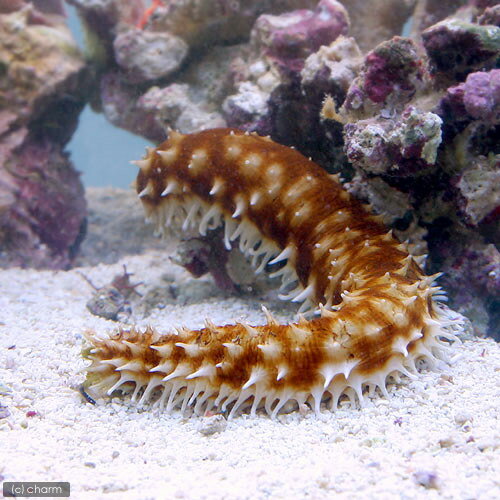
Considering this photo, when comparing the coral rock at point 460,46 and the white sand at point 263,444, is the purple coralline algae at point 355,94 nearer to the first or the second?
the coral rock at point 460,46

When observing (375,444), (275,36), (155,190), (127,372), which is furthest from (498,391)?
(275,36)

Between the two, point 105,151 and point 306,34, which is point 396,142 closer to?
point 306,34

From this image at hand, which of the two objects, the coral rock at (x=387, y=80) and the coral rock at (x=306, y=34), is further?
the coral rock at (x=306, y=34)

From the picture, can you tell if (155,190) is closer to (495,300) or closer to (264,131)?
(264,131)

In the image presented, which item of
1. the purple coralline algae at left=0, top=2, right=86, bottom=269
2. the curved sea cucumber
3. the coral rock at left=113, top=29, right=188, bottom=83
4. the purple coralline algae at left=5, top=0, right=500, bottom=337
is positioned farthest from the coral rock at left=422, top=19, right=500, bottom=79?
the purple coralline algae at left=0, top=2, right=86, bottom=269

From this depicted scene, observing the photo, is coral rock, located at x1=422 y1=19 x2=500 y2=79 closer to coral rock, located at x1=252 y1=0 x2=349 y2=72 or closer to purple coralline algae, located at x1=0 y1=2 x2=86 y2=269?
coral rock, located at x1=252 y1=0 x2=349 y2=72

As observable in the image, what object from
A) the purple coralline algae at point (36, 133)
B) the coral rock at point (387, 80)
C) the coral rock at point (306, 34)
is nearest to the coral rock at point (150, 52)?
the purple coralline algae at point (36, 133)

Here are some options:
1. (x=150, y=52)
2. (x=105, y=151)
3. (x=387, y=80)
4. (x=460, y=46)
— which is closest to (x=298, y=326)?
(x=387, y=80)
